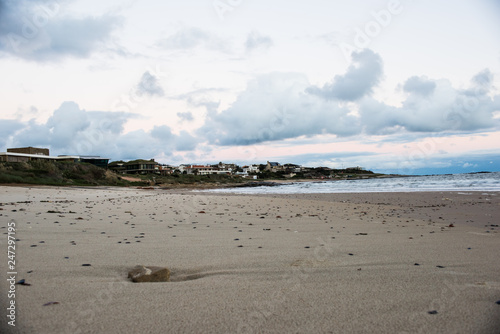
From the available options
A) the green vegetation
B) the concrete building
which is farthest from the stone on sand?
the concrete building

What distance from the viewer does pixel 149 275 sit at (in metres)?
3.25

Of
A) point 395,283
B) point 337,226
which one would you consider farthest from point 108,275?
point 337,226

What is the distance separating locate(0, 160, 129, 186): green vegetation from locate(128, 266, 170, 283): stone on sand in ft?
102

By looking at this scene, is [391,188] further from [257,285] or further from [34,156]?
[34,156]

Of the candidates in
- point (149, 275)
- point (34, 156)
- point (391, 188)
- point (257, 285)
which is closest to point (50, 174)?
point (34, 156)

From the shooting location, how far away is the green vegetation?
101ft

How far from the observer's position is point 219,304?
2627 mm

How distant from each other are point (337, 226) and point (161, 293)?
5.51 m

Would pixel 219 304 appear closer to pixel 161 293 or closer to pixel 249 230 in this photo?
pixel 161 293

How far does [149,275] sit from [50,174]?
3948 centimetres


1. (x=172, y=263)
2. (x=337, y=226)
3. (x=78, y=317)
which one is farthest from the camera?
(x=337, y=226)

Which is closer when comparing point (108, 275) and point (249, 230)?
point (108, 275)

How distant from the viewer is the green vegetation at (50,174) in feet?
101

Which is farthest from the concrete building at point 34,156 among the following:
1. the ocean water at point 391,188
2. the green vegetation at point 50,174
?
the ocean water at point 391,188
